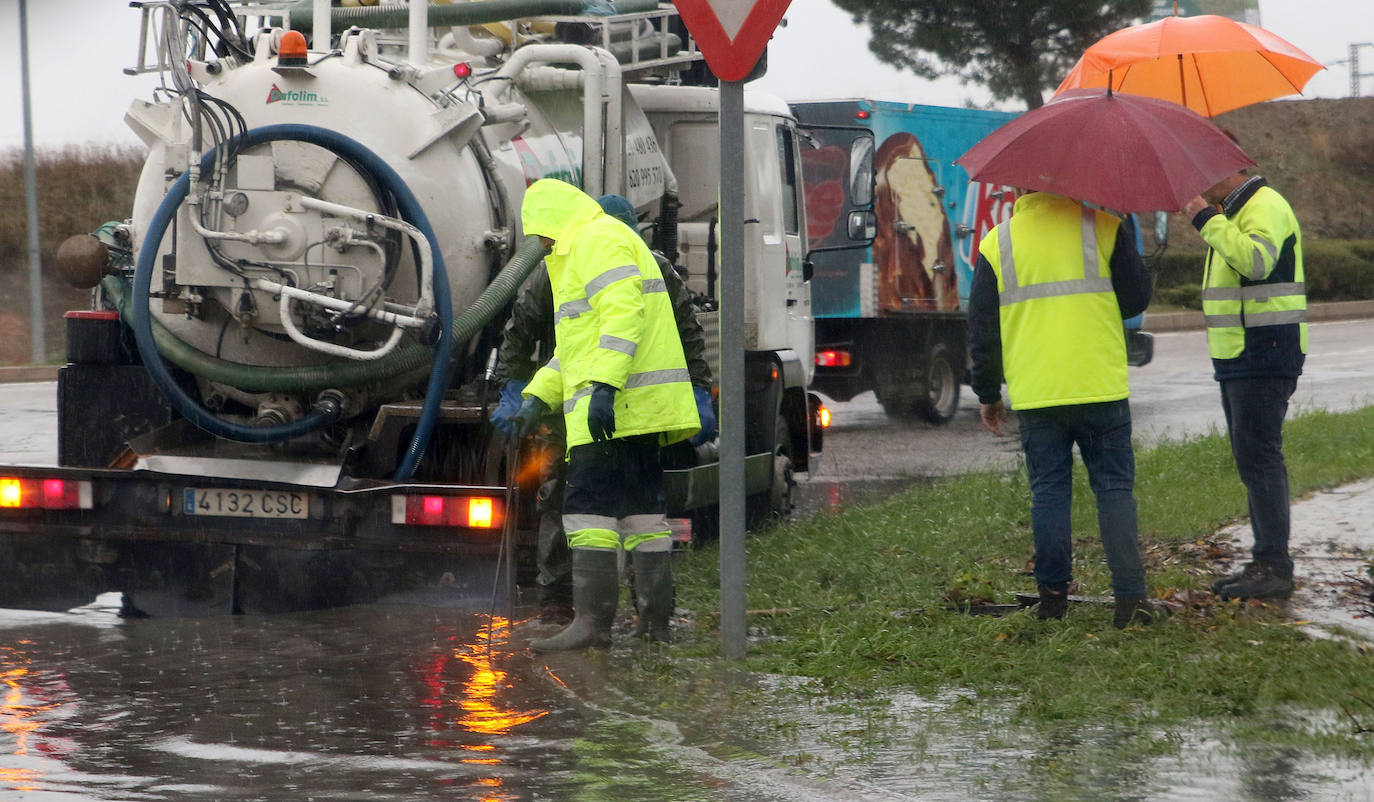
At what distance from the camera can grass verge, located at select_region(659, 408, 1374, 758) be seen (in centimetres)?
497

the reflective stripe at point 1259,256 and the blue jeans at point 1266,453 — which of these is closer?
the reflective stripe at point 1259,256

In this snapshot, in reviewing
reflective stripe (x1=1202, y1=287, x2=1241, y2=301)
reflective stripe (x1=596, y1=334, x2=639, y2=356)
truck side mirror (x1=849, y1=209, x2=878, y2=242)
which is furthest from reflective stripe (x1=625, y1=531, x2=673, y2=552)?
truck side mirror (x1=849, y1=209, x2=878, y2=242)

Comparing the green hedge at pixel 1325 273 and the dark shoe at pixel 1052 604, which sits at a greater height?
the green hedge at pixel 1325 273

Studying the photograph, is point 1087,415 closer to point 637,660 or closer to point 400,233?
point 637,660

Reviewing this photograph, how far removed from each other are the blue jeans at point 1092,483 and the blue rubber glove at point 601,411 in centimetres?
148

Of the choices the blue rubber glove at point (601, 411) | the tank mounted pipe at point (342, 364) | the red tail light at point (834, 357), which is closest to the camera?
the blue rubber glove at point (601, 411)

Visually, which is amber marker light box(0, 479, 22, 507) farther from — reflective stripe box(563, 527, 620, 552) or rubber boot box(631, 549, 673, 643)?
rubber boot box(631, 549, 673, 643)

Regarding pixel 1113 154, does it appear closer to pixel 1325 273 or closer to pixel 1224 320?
pixel 1224 320

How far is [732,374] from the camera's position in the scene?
5805 mm

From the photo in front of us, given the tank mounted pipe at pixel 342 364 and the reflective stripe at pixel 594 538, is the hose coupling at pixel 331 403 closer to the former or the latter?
the tank mounted pipe at pixel 342 364

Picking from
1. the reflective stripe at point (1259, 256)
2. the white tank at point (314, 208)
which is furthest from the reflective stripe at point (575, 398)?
the reflective stripe at point (1259, 256)

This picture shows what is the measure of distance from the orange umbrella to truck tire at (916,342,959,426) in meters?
8.39

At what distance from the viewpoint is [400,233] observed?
6480mm

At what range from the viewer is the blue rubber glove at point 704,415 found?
6.39 metres
